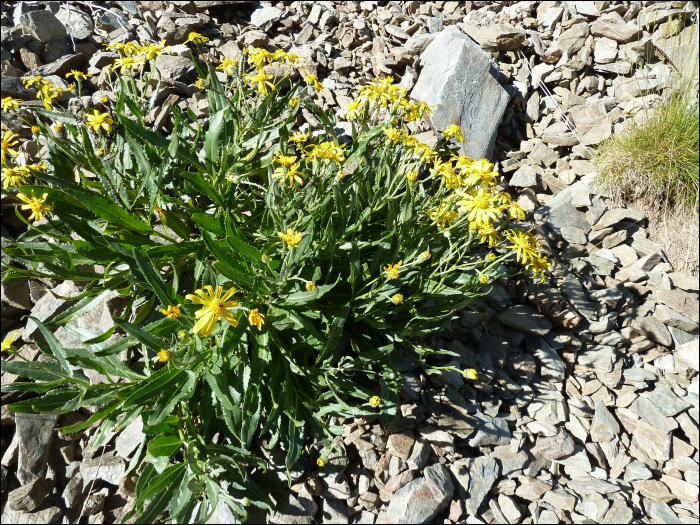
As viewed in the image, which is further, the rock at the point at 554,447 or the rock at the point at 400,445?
the rock at the point at 554,447

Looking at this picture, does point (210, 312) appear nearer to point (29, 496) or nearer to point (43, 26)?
point (29, 496)

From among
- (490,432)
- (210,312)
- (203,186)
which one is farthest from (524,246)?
(203,186)

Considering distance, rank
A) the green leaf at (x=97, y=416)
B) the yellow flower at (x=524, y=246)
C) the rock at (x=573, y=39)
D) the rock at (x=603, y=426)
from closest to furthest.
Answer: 1. the green leaf at (x=97, y=416)
2. the yellow flower at (x=524, y=246)
3. the rock at (x=603, y=426)
4. the rock at (x=573, y=39)

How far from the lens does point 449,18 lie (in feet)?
17.6

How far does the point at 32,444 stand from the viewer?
271 centimetres

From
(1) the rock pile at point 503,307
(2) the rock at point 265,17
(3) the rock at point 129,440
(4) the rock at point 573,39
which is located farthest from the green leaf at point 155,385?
(4) the rock at point 573,39

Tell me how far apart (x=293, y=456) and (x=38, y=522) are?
1470 millimetres

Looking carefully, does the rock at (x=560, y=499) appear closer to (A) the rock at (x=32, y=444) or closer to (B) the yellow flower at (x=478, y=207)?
(B) the yellow flower at (x=478, y=207)

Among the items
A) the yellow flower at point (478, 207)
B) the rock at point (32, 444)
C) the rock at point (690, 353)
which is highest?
the yellow flower at point (478, 207)

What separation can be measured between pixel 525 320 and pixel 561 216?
3.72ft

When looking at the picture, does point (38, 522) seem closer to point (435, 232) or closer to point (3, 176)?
point (3, 176)

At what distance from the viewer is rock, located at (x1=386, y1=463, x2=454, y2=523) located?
2.55 meters

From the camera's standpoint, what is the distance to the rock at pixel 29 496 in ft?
8.54

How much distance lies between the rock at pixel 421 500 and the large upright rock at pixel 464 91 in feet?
8.77
